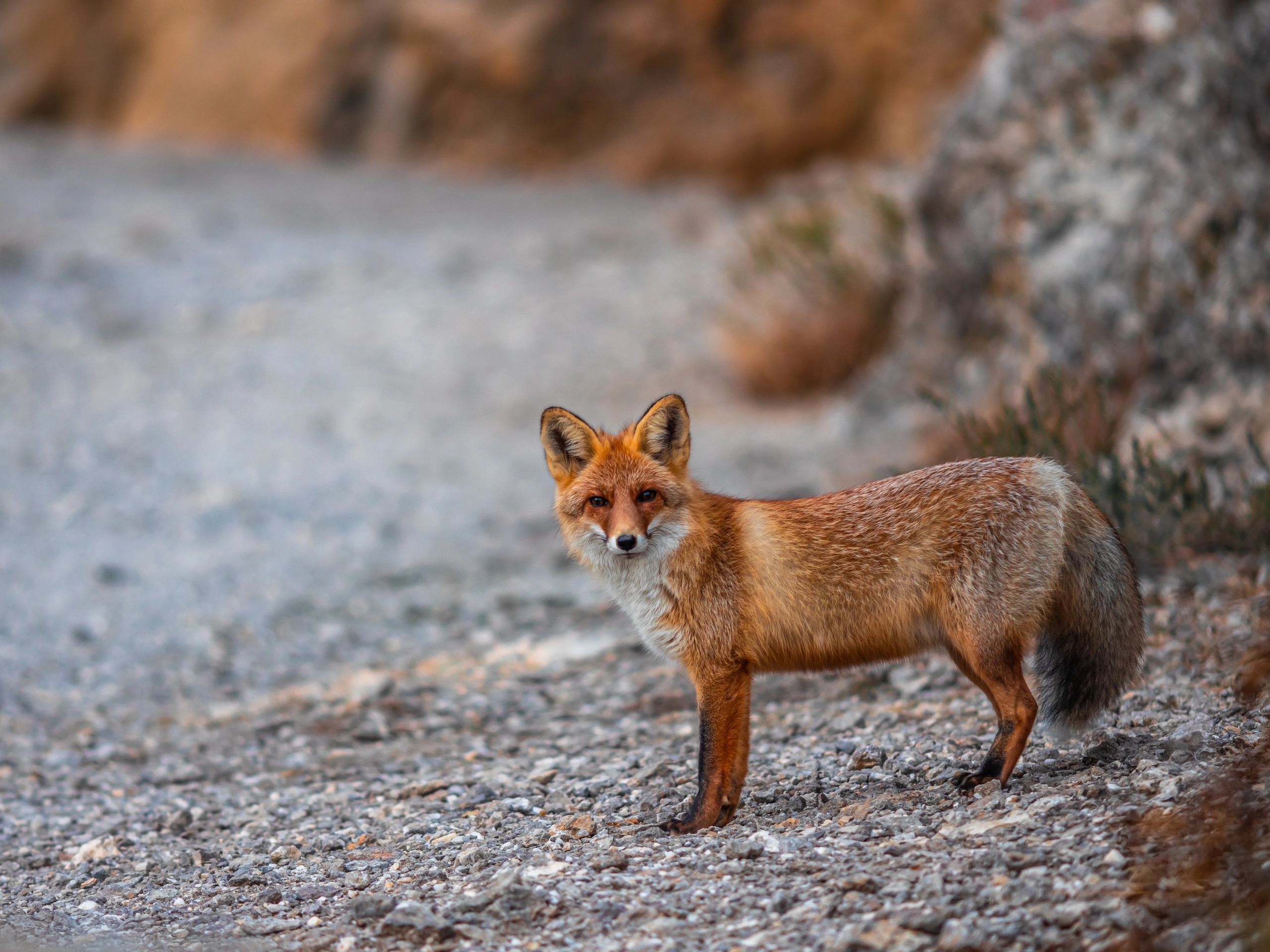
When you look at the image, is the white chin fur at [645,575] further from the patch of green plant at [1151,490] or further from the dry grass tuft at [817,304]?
the dry grass tuft at [817,304]

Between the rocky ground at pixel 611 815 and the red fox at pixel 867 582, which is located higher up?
the red fox at pixel 867 582

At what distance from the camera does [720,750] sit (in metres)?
3.71

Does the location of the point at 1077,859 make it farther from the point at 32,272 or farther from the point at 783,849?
the point at 32,272

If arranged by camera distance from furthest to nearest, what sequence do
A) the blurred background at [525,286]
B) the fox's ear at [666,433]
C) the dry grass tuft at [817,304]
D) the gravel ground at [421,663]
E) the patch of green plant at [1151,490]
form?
the dry grass tuft at [817,304]
the blurred background at [525,286]
the patch of green plant at [1151,490]
the fox's ear at [666,433]
the gravel ground at [421,663]

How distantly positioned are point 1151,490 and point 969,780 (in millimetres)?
2183

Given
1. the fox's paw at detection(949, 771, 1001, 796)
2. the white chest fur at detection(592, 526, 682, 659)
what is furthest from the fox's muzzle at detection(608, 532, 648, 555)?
the fox's paw at detection(949, 771, 1001, 796)

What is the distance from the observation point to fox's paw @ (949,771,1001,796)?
144 inches

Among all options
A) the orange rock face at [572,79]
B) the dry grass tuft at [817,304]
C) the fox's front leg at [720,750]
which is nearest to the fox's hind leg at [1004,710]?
the fox's front leg at [720,750]

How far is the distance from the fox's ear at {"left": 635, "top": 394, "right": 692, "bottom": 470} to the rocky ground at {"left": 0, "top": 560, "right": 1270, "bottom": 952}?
3.78ft

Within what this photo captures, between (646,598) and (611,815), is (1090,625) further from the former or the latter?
(611,815)

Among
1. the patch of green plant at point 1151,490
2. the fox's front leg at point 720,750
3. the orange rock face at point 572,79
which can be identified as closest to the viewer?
the fox's front leg at point 720,750

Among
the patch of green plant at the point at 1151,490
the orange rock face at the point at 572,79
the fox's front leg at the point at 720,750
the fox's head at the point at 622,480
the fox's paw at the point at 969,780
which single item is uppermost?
Result: the orange rock face at the point at 572,79

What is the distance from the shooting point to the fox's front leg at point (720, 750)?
3.68 metres

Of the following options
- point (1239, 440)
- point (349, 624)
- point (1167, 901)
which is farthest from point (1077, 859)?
point (349, 624)
